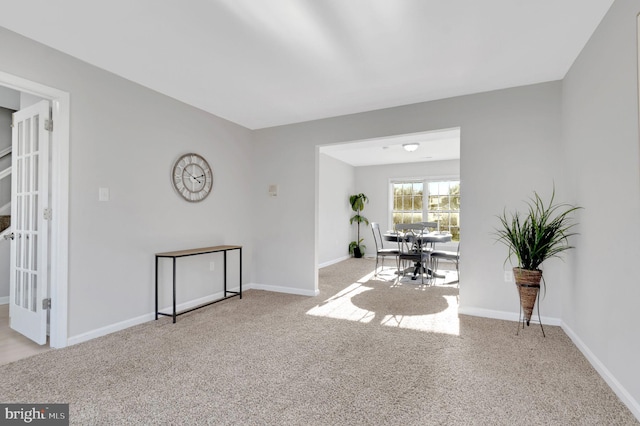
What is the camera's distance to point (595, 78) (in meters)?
2.30

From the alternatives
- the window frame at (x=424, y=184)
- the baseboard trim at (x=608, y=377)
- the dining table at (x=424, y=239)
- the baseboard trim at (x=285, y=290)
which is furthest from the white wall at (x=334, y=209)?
the baseboard trim at (x=608, y=377)

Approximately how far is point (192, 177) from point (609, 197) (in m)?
3.87

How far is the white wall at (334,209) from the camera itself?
6984mm

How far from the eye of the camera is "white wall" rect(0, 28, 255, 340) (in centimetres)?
271

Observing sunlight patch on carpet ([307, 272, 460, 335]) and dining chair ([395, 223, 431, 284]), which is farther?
dining chair ([395, 223, 431, 284])

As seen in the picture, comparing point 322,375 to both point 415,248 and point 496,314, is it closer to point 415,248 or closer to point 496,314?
point 496,314

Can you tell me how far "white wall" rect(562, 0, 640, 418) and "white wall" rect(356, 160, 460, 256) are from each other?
5085 millimetres

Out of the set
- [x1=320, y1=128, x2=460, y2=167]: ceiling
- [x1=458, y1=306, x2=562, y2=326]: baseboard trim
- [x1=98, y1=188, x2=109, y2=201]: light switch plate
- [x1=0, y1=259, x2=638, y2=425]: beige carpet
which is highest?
[x1=320, y1=128, x2=460, y2=167]: ceiling

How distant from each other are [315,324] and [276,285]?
5.15ft

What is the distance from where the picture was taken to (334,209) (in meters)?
7.54

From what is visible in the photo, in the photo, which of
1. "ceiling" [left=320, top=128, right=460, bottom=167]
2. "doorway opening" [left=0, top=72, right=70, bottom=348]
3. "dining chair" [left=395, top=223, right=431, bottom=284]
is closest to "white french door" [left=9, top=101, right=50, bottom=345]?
"doorway opening" [left=0, top=72, right=70, bottom=348]

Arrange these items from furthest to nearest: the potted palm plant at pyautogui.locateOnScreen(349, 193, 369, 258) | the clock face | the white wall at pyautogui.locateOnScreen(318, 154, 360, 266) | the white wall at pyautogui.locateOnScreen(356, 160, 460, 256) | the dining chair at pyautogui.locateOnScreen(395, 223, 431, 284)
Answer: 1. the potted palm plant at pyautogui.locateOnScreen(349, 193, 369, 258)
2. the white wall at pyautogui.locateOnScreen(356, 160, 460, 256)
3. the white wall at pyautogui.locateOnScreen(318, 154, 360, 266)
4. the dining chair at pyautogui.locateOnScreen(395, 223, 431, 284)
5. the clock face

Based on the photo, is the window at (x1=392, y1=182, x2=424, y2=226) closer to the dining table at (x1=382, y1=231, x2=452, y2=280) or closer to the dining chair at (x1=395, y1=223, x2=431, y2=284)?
the dining table at (x1=382, y1=231, x2=452, y2=280)

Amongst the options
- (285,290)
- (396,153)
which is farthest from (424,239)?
(396,153)
